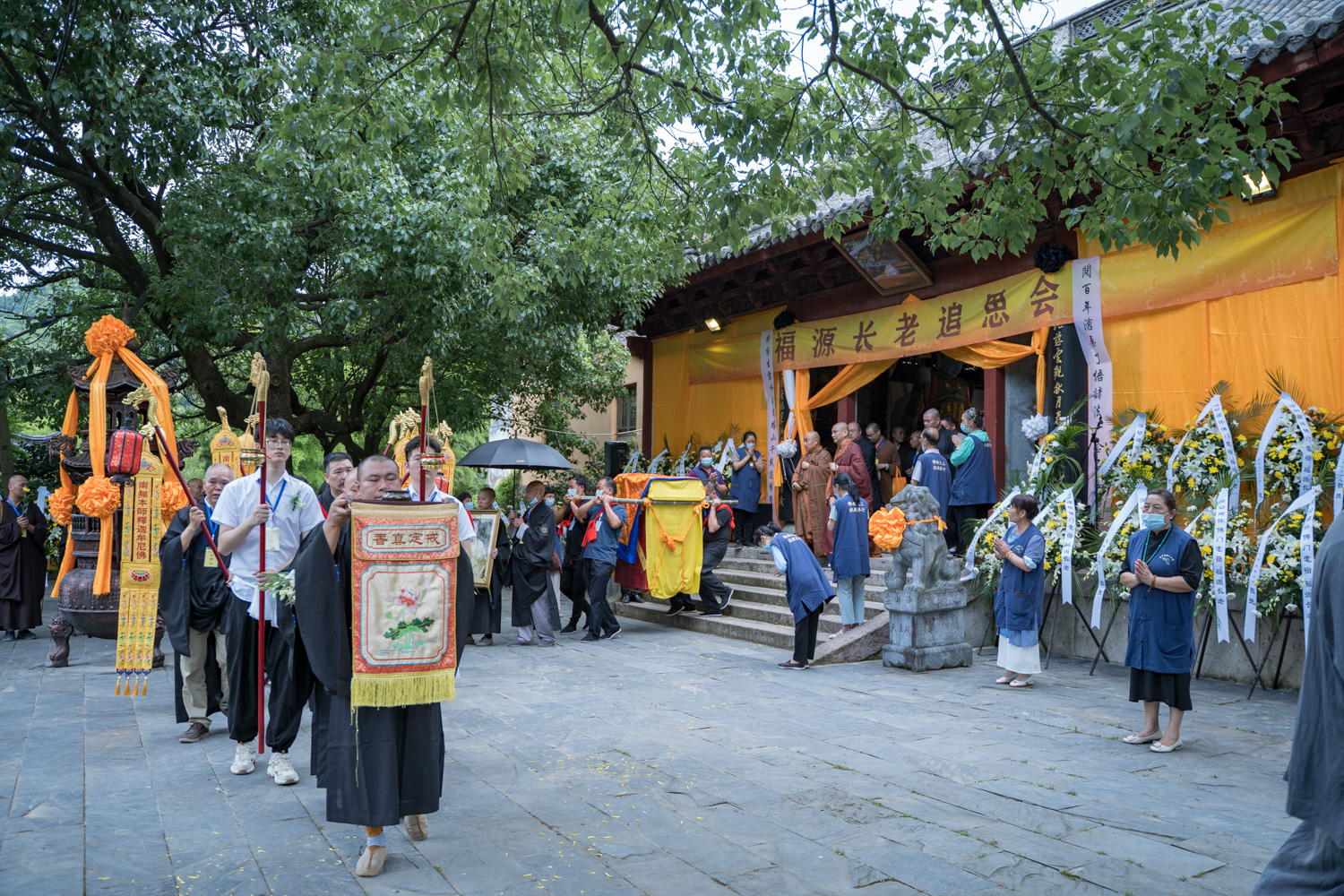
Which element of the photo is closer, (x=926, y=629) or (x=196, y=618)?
(x=196, y=618)

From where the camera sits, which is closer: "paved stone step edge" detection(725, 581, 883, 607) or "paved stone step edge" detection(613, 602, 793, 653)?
"paved stone step edge" detection(613, 602, 793, 653)

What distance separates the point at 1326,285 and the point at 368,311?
9.79m

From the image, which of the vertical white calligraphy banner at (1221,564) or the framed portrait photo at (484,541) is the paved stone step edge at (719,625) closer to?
the framed portrait photo at (484,541)

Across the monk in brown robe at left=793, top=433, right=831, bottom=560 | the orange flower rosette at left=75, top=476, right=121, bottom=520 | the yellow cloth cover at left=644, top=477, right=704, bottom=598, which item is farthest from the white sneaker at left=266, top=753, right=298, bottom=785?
the monk in brown robe at left=793, top=433, right=831, bottom=560

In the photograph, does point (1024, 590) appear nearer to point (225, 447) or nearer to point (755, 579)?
point (755, 579)

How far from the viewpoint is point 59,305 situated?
15.3 meters

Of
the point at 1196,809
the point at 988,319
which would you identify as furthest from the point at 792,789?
the point at 988,319

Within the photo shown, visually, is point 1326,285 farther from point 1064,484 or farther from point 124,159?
point 124,159

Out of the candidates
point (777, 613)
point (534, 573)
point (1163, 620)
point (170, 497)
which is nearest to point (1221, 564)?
point (1163, 620)

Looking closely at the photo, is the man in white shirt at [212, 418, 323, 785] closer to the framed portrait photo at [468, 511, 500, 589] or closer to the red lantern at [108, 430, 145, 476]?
Answer: the red lantern at [108, 430, 145, 476]

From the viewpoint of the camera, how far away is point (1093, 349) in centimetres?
965

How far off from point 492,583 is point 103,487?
3714 millimetres

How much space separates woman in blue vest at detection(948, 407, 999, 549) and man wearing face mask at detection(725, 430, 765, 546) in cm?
328

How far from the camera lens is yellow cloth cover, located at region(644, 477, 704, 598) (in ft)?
34.3
